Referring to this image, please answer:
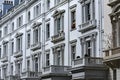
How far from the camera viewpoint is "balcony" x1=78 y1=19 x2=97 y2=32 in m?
44.2

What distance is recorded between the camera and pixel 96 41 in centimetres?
4403

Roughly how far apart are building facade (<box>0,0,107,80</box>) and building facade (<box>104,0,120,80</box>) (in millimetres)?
1664

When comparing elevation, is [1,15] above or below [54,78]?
above

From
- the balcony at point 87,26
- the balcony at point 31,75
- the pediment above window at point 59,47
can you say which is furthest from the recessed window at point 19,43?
the balcony at point 87,26

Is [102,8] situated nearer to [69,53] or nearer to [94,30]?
[94,30]

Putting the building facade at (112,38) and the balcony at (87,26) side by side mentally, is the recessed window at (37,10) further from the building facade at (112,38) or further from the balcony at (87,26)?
the building facade at (112,38)

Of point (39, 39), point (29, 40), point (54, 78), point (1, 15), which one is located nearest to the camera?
point (54, 78)

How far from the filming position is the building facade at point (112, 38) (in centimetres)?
3775

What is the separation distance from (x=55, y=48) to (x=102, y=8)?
12.0 meters

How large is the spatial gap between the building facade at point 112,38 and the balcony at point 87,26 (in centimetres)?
244

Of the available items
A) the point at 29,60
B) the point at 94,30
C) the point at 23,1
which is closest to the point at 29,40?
the point at 29,60

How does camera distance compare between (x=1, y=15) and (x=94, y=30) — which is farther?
(x=1, y=15)

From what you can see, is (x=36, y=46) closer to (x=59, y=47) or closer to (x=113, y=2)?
(x=59, y=47)

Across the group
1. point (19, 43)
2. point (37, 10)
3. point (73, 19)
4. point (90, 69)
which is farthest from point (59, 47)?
point (19, 43)
